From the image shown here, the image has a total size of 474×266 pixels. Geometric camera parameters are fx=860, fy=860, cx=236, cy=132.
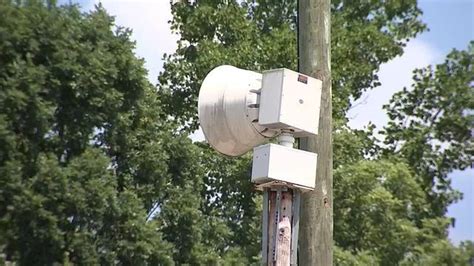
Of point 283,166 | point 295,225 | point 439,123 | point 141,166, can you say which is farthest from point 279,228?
point 439,123

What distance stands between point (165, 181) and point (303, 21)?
9.73 metres

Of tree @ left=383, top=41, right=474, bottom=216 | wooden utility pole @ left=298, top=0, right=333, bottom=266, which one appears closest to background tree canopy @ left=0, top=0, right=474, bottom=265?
tree @ left=383, top=41, right=474, bottom=216

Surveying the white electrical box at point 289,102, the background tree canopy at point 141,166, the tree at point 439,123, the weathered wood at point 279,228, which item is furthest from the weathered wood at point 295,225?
the tree at point 439,123

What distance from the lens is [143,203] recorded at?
13.2 metres

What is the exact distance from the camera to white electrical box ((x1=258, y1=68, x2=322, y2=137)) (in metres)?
3.30

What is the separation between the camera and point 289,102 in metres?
3.32

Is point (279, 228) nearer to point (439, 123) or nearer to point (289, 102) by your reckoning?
point (289, 102)

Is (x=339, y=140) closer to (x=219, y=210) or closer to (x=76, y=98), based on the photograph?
(x=219, y=210)

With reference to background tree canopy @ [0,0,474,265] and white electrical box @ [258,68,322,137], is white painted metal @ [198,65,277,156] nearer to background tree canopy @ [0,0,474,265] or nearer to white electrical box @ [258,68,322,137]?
white electrical box @ [258,68,322,137]

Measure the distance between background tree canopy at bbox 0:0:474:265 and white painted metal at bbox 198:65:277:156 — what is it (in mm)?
6556

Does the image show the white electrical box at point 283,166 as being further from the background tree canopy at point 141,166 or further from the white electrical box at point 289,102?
the background tree canopy at point 141,166

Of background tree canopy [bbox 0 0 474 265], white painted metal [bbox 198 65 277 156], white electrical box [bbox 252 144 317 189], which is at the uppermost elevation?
background tree canopy [bbox 0 0 474 265]

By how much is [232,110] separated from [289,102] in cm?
27

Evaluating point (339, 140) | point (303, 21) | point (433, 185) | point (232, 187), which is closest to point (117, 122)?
point (232, 187)
